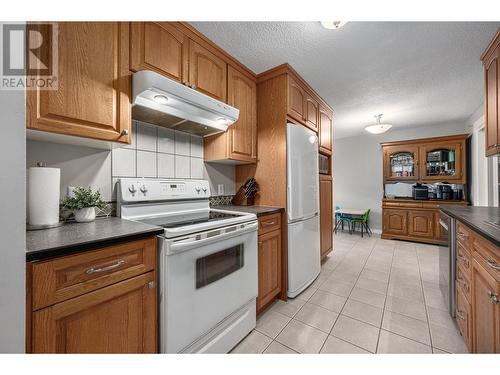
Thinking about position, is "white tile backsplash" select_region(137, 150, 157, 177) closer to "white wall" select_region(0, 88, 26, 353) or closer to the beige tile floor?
"white wall" select_region(0, 88, 26, 353)

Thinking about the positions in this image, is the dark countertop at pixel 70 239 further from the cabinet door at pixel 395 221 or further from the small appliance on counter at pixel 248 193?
the cabinet door at pixel 395 221

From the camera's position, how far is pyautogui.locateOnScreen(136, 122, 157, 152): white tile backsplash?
5.23 feet

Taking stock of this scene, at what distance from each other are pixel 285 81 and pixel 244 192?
3.77 feet

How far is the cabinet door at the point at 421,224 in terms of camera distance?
12.1ft

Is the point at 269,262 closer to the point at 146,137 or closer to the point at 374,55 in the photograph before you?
the point at 146,137

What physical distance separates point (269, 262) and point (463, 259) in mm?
1319

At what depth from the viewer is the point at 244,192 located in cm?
214

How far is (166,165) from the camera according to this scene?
1.75 m

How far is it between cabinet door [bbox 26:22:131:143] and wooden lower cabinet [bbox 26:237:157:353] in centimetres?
65

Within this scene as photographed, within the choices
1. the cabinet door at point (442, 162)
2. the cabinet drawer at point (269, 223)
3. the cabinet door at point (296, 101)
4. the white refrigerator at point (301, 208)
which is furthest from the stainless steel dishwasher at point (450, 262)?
the cabinet door at point (442, 162)

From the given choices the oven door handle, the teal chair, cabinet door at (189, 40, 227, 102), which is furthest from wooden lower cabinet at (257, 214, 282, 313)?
the teal chair

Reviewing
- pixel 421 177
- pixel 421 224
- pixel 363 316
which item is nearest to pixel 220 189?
pixel 363 316

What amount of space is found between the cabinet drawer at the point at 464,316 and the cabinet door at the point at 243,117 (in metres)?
1.86
